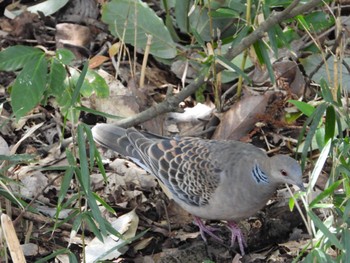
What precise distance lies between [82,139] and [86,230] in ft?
4.22

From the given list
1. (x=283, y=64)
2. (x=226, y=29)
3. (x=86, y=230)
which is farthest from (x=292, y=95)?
(x=86, y=230)

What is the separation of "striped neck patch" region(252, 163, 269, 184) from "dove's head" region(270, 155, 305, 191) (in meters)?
0.11

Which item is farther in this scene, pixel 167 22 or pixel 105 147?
pixel 167 22

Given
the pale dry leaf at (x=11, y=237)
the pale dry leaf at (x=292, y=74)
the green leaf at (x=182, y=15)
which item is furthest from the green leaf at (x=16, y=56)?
the pale dry leaf at (x=292, y=74)

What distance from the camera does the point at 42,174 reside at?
5.27 metres

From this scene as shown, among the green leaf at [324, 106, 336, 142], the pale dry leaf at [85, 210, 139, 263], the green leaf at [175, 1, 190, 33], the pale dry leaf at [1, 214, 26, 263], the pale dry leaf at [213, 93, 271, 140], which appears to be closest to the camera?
the pale dry leaf at [1, 214, 26, 263]

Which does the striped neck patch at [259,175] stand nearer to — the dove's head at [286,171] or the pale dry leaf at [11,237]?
the dove's head at [286,171]

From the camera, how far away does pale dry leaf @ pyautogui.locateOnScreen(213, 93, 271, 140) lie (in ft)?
18.1

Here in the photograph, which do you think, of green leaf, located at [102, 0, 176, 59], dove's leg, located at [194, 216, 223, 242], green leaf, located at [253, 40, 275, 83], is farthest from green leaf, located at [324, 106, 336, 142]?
green leaf, located at [102, 0, 176, 59]

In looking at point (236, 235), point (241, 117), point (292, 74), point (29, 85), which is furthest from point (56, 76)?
point (292, 74)

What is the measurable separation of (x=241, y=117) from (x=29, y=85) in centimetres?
183

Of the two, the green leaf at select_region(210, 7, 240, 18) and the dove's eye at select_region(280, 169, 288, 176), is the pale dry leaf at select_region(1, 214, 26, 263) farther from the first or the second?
the green leaf at select_region(210, 7, 240, 18)

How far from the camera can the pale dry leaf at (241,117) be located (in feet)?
18.1

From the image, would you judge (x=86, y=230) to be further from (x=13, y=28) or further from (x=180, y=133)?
(x=13, y=28)
